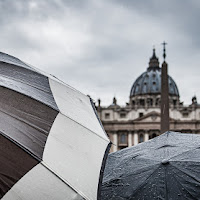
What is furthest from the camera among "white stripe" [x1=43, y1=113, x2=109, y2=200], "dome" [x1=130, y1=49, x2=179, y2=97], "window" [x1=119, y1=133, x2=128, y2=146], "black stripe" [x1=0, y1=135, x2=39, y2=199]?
"dome" [x1=130, y1=49, x2=179, y2=97]

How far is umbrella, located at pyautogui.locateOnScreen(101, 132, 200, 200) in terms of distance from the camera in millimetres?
2195

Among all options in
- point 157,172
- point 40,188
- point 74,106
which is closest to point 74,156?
point 40,188

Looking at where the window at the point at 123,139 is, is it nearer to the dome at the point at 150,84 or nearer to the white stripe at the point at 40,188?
the dome at the point at 150,84

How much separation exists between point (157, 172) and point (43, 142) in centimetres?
85

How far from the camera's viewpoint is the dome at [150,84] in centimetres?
5306

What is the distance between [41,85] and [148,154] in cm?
95

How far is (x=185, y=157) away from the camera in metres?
2.41

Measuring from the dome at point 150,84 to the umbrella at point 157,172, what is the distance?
164ft

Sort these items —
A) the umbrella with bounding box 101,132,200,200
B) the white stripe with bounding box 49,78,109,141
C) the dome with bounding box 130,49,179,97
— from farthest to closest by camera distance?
1. the dome with bounding box 130,49,179,97
2. the umbrella with bounding box 101,132,200,200
3. the white stripe with bounding box 49,78,109,141

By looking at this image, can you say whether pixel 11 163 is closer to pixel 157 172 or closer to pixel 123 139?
pixel 157 172

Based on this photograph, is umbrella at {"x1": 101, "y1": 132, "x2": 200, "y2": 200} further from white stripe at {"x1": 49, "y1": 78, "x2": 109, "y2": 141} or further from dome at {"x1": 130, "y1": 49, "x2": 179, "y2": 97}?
dome at {"x1": 130, "y1": 49, "x2": 179, "y2": 97}

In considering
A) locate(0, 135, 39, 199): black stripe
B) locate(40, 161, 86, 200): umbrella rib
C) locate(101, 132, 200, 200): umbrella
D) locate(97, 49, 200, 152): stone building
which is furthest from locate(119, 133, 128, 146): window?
locate(0, 135, 39, 199): black stripe

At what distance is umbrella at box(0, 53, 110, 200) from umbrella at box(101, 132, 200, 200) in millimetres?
361

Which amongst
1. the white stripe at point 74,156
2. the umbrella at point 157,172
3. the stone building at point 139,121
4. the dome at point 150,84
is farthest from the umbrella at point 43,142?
the dome at point 150,84
